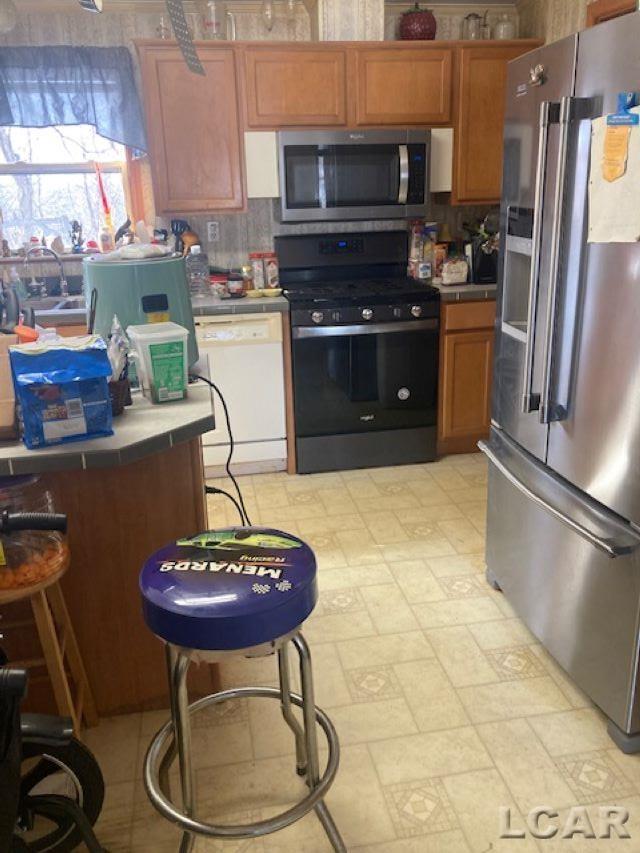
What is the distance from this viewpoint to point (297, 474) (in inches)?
147

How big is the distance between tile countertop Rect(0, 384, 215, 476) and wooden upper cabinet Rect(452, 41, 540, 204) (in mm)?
2462

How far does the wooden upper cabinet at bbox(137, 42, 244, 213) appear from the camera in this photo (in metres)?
3.39

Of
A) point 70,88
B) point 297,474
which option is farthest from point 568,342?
point 70,88

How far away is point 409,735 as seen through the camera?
191 cm

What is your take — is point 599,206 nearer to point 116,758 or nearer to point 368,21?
point 116,758

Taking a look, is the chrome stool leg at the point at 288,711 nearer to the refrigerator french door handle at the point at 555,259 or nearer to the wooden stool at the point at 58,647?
the wooden stool at the point at 58,647

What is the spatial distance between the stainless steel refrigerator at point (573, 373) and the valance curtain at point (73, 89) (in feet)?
7.50

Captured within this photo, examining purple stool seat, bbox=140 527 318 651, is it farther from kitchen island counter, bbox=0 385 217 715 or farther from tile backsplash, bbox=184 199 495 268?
tile backsplash, bbox=184 199 495 268

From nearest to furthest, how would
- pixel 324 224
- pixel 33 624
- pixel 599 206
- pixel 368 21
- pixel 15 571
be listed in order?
pixel 15 571 < pixel 599 206 < pixel 33 624 < pixel 368 21 < pixel 324 224

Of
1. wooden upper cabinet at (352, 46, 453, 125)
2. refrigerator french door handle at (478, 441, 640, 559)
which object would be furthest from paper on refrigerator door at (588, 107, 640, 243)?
wooden upper cabinet at (352, 46, 453, 125)

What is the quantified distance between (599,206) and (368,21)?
8.02ft

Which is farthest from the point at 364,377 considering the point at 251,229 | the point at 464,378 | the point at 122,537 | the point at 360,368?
the point at 122,537

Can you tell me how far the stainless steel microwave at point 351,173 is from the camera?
3496mm

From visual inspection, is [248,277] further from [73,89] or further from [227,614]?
[227,614]
